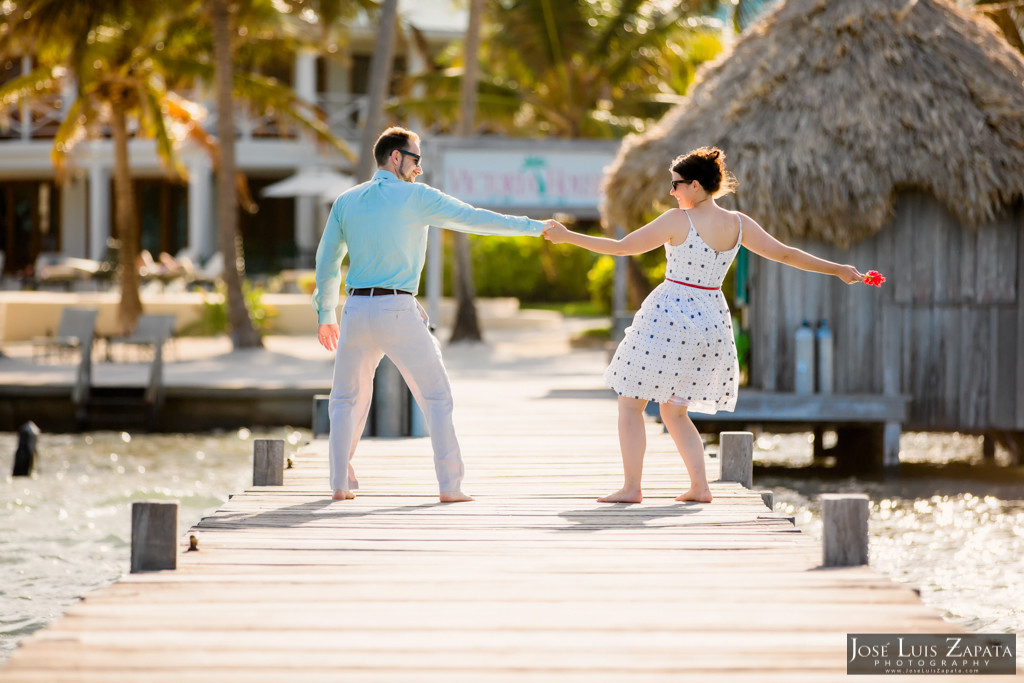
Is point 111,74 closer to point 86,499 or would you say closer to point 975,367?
point 86,499

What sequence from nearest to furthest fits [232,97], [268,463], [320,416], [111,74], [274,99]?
[268,463], [320,416], [232,97], [274,99], [111,74]

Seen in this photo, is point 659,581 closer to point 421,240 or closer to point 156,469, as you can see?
point 421,240

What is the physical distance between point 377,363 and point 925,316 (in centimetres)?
714

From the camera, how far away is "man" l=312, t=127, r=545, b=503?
5375 mm

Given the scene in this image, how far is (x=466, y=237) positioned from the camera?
20.3 meters

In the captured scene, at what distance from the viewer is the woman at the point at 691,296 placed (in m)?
5.40

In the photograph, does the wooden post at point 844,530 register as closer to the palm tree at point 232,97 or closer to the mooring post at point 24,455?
the mooring post at point 24,455

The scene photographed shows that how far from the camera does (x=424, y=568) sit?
4.47 m

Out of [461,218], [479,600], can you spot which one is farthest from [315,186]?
[479,600]

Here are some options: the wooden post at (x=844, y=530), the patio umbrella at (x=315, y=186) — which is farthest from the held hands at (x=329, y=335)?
the patio umbrella at (x=315, y=186)

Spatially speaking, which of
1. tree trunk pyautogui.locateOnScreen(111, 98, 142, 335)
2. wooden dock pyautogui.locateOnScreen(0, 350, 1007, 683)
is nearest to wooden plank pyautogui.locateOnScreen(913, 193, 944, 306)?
wooden dock pyautogui.locateOnScreen(0, 350, 1007, 683)

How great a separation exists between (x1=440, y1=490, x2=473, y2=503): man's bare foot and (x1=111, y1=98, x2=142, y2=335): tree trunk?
48.0ft

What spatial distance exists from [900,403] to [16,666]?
8.99 meters

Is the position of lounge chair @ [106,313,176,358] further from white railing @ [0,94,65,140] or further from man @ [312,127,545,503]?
white railing @ [0,94,65,140]
